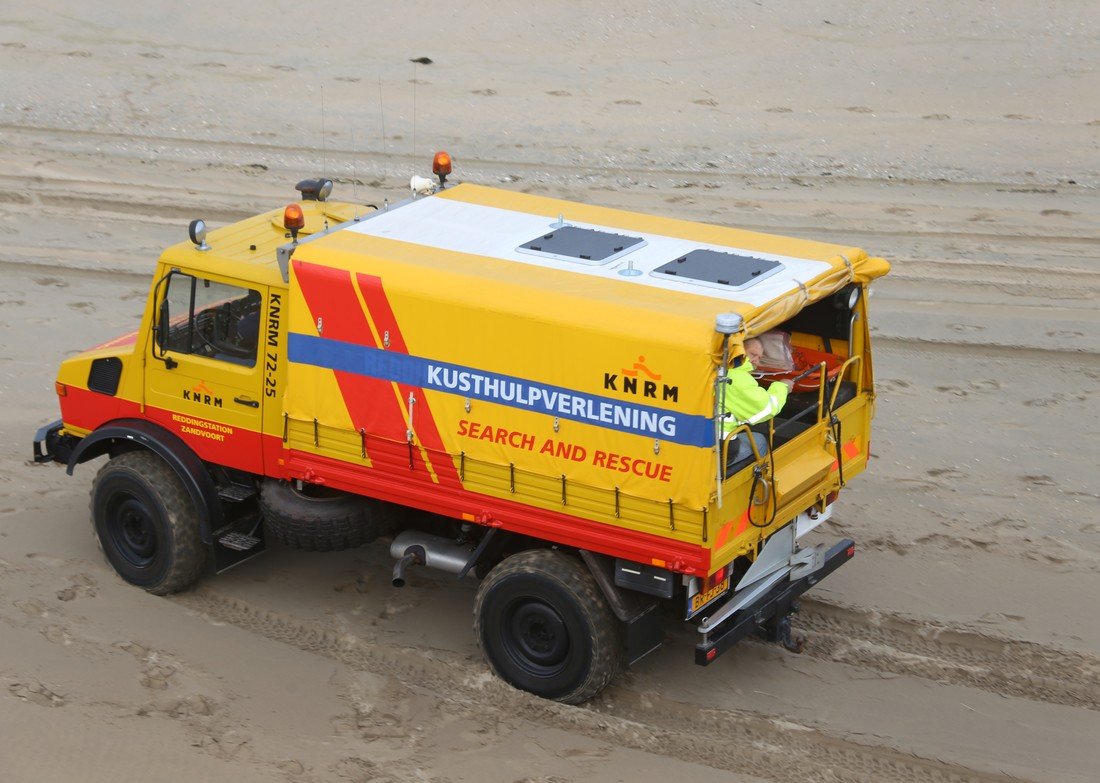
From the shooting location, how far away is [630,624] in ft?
26.9

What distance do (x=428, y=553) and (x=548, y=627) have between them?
96cm

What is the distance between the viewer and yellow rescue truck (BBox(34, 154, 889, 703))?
7770mm

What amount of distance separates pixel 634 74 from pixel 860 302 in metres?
13.5

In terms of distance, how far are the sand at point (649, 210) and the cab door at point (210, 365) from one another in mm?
1178

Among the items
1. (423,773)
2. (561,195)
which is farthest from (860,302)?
(561,195)

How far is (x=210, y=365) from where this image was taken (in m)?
9.09

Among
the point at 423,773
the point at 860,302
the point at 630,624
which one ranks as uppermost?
the point at 860,302

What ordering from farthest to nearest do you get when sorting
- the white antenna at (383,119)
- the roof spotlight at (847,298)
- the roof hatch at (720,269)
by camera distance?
the white antenna at (383,119) < the roof spotlight at (847,298) < the roof hatch at (720,269)

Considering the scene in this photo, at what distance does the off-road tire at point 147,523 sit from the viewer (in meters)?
9.38

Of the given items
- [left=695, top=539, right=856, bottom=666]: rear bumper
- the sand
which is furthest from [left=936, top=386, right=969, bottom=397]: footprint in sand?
[left=695, top=539, right=856, bottom=666]: rear bumper

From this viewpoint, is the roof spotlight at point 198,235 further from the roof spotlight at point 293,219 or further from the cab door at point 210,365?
the roof spotlight at point 293,219

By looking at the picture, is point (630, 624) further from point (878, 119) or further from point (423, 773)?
point (878, 119)

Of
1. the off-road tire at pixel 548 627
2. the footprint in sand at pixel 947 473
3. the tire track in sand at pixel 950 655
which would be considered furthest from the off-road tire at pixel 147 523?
the footprint in sand at pixel 947 473

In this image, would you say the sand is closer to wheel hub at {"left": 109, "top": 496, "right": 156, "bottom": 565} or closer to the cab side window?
wheel hub at {"left": 109, "top": 496, "right": 156, "bottom": 565}
